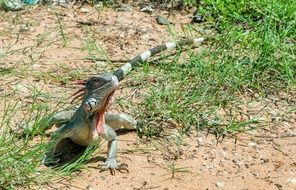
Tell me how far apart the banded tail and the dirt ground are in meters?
0.26

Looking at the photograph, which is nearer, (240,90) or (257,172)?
(257,172)

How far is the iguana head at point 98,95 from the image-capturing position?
421 cm

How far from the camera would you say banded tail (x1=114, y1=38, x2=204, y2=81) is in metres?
5.59

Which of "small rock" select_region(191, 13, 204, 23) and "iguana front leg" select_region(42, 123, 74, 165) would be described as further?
"small rock" select_region(191, 13, 204, 23)

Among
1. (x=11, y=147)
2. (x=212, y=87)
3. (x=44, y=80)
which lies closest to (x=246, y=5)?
(x=212, y=87)

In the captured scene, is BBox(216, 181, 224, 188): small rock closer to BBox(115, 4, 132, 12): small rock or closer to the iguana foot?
the iguana foot

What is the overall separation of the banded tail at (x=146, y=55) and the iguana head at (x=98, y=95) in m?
1.13

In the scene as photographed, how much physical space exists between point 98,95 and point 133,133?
66 centimetres

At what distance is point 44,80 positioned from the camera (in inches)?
220

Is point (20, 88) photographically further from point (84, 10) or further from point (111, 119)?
point (84, 10)

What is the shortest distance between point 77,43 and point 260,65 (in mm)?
1606

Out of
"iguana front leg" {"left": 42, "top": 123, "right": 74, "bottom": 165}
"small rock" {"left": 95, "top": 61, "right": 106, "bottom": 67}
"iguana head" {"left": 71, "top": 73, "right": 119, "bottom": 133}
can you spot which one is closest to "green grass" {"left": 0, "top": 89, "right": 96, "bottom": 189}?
"iguana front leg" {"left": 42, "top": 123, "right": 74, "bottom": 165}

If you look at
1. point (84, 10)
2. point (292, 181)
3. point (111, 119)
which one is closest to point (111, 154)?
point (111, 119)

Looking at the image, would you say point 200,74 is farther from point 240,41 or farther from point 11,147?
point 11,147
